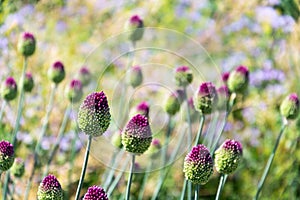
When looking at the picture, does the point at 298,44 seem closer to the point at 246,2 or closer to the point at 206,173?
the point at 246,2

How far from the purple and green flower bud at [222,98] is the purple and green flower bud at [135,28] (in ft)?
1.36

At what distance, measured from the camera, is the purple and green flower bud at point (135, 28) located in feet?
7.43

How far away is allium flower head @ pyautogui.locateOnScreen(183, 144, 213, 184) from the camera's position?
1.42 metres

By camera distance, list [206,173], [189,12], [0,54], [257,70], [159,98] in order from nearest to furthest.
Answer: [206,173] < [0,54] < [159,98] < [257,70] < [189,12]

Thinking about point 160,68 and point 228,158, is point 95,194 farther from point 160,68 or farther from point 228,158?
point 160,68

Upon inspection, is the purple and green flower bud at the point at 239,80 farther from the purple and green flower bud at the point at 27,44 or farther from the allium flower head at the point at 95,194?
the allium flower head at the point at 95,194

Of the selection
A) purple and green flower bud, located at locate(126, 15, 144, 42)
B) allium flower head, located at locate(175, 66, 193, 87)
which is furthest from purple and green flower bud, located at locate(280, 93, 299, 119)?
purple and green flower bud, located at locate(126, 15, 144, 42)

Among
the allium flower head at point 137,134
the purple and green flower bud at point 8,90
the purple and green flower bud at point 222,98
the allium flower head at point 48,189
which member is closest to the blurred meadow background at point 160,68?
the purple and green flower bud at point 222,98

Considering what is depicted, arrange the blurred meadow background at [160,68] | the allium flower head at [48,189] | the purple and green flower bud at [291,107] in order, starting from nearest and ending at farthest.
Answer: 1. the allium flower head at [48,189]
2. the purple and green flower bud at [291,107]
3. the blurred meadow background at [160,68]

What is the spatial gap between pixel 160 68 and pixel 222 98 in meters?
0.82

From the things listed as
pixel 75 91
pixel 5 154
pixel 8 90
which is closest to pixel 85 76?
pixel 75 91

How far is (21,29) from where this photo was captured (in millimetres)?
3420

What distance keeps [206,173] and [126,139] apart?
0.21m

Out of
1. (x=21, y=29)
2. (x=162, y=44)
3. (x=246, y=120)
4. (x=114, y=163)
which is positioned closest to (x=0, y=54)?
(x=21, y=29)
